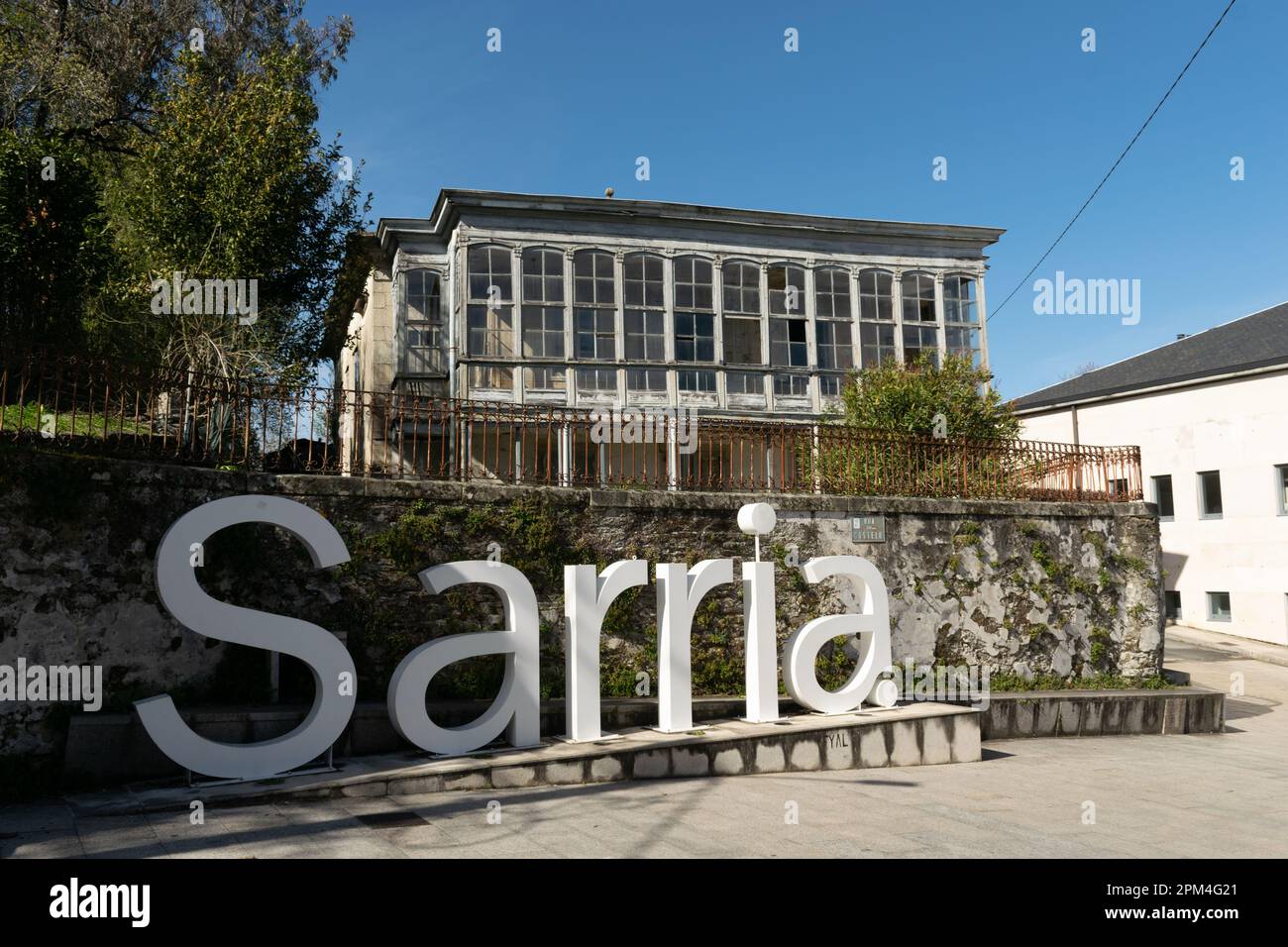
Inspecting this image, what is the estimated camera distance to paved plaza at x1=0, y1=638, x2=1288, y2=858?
590cm

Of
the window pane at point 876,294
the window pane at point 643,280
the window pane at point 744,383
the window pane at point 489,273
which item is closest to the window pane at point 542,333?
the window pane at point 489,273

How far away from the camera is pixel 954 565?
1261 cm

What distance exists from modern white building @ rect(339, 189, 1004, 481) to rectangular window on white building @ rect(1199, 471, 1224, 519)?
756 centimetres

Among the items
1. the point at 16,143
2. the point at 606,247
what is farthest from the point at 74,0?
the point at 606,247

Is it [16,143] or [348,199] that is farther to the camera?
[348,199]

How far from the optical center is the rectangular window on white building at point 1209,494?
76.5 ft

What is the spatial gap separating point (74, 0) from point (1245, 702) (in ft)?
89.7

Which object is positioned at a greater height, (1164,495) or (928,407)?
(928,407)

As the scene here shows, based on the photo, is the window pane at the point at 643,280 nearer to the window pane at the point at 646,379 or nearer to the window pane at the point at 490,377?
the window pane at the point at 646,379

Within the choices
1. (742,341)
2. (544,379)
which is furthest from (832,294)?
(544,379)

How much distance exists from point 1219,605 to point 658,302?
1598cm

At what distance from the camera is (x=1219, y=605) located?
2311 cm

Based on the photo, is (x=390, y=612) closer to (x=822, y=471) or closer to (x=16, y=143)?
(x=822, y=471)

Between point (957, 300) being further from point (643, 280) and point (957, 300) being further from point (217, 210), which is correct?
point (217, 210)
